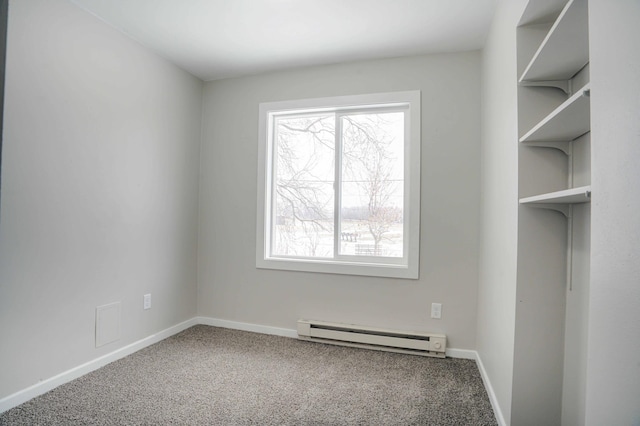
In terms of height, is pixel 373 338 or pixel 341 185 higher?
pixel 341 185

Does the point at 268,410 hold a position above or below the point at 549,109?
below

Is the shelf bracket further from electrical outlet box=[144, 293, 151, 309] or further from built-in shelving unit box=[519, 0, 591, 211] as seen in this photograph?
electrical outlet box=[144, 293, 151, 309]

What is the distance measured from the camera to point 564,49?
1.29 meters

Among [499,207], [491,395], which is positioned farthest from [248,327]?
[499,207]

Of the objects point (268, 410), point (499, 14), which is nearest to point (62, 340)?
point (268, 410)

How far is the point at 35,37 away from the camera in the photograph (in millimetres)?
1936

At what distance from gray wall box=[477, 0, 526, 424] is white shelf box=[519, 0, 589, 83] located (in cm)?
19

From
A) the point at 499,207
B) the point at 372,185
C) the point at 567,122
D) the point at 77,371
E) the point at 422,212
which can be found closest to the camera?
the point at 567,122

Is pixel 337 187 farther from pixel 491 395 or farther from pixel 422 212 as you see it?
pixel 491 395

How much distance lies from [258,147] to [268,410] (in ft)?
7.05

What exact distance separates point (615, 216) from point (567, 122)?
671mm

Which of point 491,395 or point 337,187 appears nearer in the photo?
point 491,395

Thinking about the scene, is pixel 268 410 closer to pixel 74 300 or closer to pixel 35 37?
pixel 74 300

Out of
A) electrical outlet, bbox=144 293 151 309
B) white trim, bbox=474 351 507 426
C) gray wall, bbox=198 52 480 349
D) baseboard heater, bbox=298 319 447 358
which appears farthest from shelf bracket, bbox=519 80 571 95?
electrical outlet, bbox=144 293 151 309
